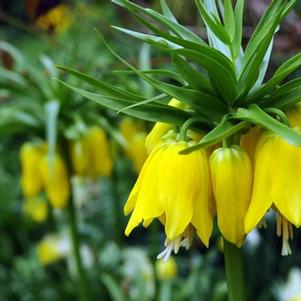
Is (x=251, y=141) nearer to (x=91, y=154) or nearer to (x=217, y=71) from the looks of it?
(x=217, y=71)

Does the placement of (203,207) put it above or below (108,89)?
below

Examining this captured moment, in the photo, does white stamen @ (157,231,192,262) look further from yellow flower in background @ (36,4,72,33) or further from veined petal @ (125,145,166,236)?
yellow flower in background @ (36,4,72,33)

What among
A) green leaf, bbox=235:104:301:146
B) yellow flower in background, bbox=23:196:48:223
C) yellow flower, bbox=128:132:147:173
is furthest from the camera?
yellow flower in background, bbox=23:196:48:223

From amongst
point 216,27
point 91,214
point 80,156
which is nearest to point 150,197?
point 216,27

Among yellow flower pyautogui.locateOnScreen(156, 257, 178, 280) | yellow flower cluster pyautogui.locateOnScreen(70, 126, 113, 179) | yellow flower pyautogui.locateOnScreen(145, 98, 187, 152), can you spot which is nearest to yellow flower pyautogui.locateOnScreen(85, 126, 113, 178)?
yellow flower cluster pyautogui.locateOnScreen(70, 126, 113, 179)

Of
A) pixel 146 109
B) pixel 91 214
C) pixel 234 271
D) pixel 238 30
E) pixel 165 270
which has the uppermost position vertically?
pixel 238 30

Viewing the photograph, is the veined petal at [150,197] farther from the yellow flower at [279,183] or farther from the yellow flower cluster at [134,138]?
the yellow flower cluster at [134,138]
